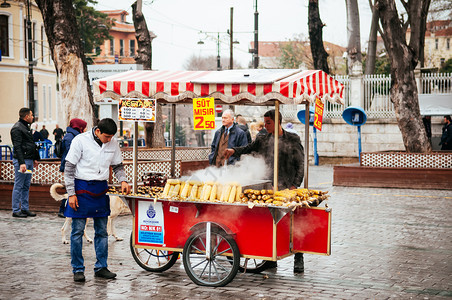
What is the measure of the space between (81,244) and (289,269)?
102 inches

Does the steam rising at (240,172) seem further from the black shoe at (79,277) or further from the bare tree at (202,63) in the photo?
the bare tree at (202,63)

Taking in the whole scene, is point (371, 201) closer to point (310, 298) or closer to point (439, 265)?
point (439, 265)

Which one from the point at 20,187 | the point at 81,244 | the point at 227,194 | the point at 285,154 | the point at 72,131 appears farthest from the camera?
the point at 20,187

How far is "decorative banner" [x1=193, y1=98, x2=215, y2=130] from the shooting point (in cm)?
727

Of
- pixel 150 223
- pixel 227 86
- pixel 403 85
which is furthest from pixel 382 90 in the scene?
pixel 150 223

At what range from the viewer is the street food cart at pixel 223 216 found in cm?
700

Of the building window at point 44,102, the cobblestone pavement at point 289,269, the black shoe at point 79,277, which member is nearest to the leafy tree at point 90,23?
the building window at point 44,102

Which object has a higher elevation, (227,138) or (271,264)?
(227,138)

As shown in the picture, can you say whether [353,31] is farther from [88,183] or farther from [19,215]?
[88,183]

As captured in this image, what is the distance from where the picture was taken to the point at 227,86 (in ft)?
23.6

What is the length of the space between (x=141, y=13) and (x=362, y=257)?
14.1 meters

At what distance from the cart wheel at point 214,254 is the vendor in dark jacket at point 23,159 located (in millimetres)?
5447

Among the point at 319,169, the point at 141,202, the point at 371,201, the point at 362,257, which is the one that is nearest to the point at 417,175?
the point at 371,201

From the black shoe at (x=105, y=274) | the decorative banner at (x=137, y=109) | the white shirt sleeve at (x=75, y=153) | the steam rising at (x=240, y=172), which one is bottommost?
the black shoe at (x=105, y=274)
